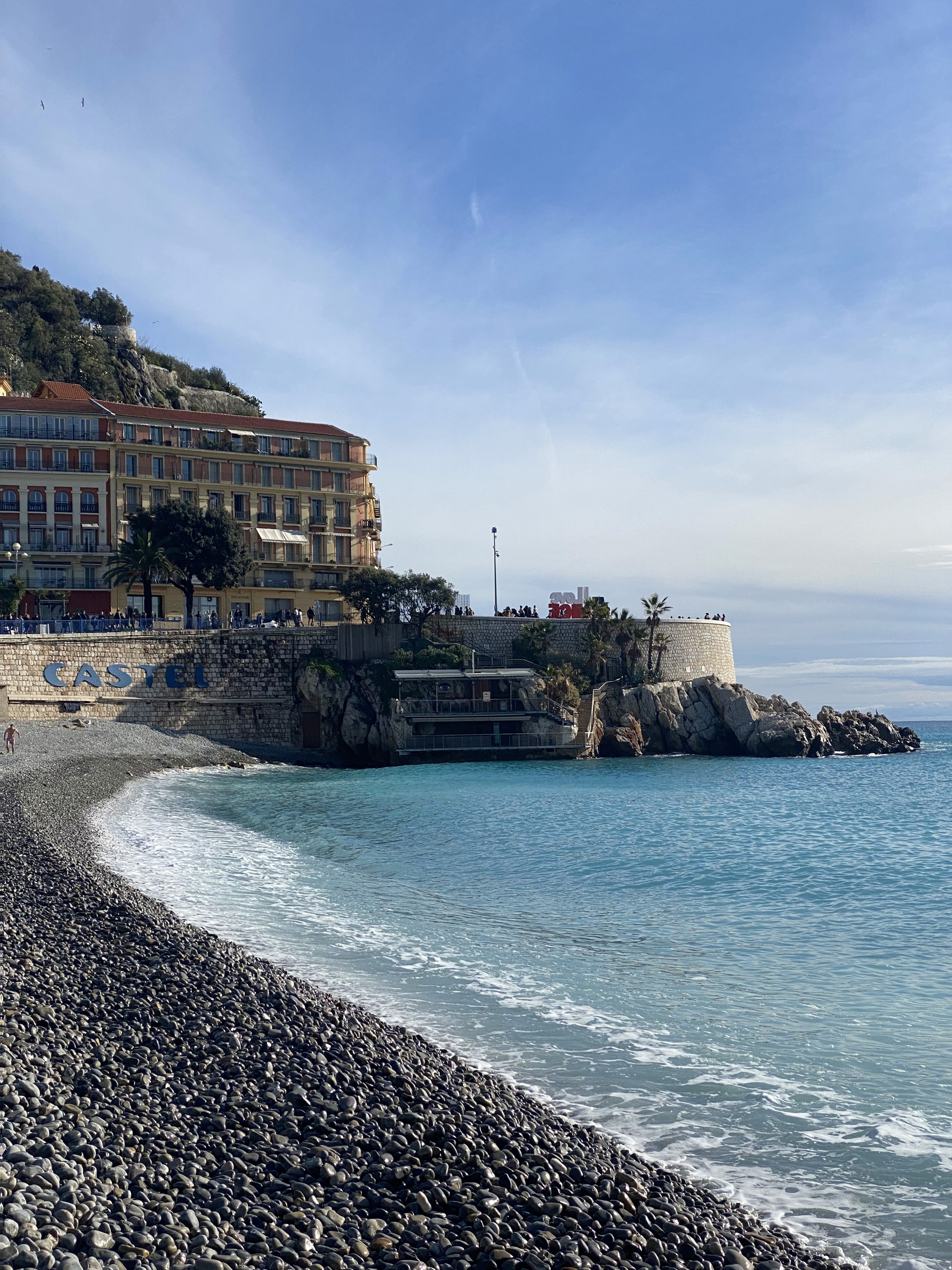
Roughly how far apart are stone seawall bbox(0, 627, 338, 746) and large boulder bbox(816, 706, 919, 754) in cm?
3730

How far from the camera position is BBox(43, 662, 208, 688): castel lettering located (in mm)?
52031

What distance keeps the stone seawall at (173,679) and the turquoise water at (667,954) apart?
70.5ft

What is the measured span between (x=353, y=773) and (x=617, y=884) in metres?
31.7

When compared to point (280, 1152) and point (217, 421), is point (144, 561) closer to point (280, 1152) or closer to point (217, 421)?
point (217, 421)

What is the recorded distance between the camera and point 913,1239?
6.99 m

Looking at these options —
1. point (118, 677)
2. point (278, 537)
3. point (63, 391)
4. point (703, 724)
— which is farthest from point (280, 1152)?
point (63, 391)

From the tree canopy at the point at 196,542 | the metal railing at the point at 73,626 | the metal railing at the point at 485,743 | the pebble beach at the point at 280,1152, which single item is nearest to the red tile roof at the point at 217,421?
the tree canopy at the point at 196,542

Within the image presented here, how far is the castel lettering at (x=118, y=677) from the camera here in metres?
52.0

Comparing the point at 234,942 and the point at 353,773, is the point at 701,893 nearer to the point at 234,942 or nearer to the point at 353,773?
the point at 234,942

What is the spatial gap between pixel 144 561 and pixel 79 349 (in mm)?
44118

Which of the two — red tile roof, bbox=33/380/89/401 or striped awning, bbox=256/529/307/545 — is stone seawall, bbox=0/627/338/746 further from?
red tile roof, bbox=33/380/89/401

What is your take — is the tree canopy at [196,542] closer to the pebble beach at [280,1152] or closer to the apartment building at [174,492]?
the apartment building at [174,492]

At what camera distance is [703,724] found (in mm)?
64125

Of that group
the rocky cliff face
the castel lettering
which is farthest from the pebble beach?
the rocky cliff face
